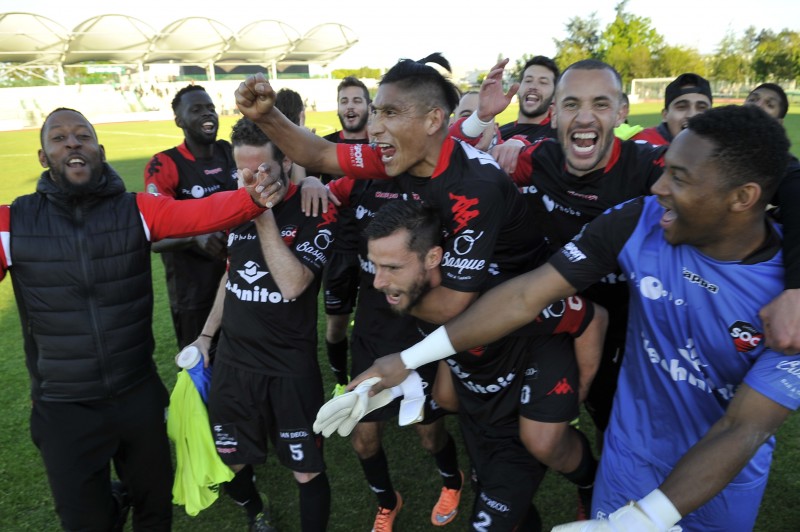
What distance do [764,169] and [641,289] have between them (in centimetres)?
64

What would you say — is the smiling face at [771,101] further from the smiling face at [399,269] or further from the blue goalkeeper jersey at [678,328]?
the smiling face at [399,269]

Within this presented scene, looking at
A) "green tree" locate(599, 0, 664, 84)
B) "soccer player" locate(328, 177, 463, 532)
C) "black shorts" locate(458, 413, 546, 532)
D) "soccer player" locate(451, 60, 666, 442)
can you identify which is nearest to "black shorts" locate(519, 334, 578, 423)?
"black shorts" locate(458, 413, 546, 532)

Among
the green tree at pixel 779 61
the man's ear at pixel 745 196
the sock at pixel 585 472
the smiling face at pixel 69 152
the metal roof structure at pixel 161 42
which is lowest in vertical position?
the sock at pixel 585 472

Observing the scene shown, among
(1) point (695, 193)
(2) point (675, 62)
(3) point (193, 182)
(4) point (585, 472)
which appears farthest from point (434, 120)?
(2) point (675, 62)

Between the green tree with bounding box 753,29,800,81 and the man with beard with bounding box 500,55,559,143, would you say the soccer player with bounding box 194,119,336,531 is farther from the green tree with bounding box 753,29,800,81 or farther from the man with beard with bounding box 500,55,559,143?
the green tree with bounding box 753,29,800,81

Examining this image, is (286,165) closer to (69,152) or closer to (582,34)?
(69,152)

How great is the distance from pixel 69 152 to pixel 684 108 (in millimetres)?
4663

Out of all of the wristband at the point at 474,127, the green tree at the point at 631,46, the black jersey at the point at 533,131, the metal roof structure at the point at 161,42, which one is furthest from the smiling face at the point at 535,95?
the metal roof structure at the point at 161,42

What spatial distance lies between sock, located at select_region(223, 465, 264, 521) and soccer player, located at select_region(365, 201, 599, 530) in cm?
136

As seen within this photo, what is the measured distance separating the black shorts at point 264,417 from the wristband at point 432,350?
101 cm

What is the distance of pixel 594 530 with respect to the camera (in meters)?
1.69

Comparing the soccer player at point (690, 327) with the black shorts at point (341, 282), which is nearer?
the soccer player at point (690, 327)

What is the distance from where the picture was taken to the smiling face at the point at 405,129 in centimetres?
273

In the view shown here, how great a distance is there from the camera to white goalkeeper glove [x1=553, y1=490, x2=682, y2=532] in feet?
5.45
